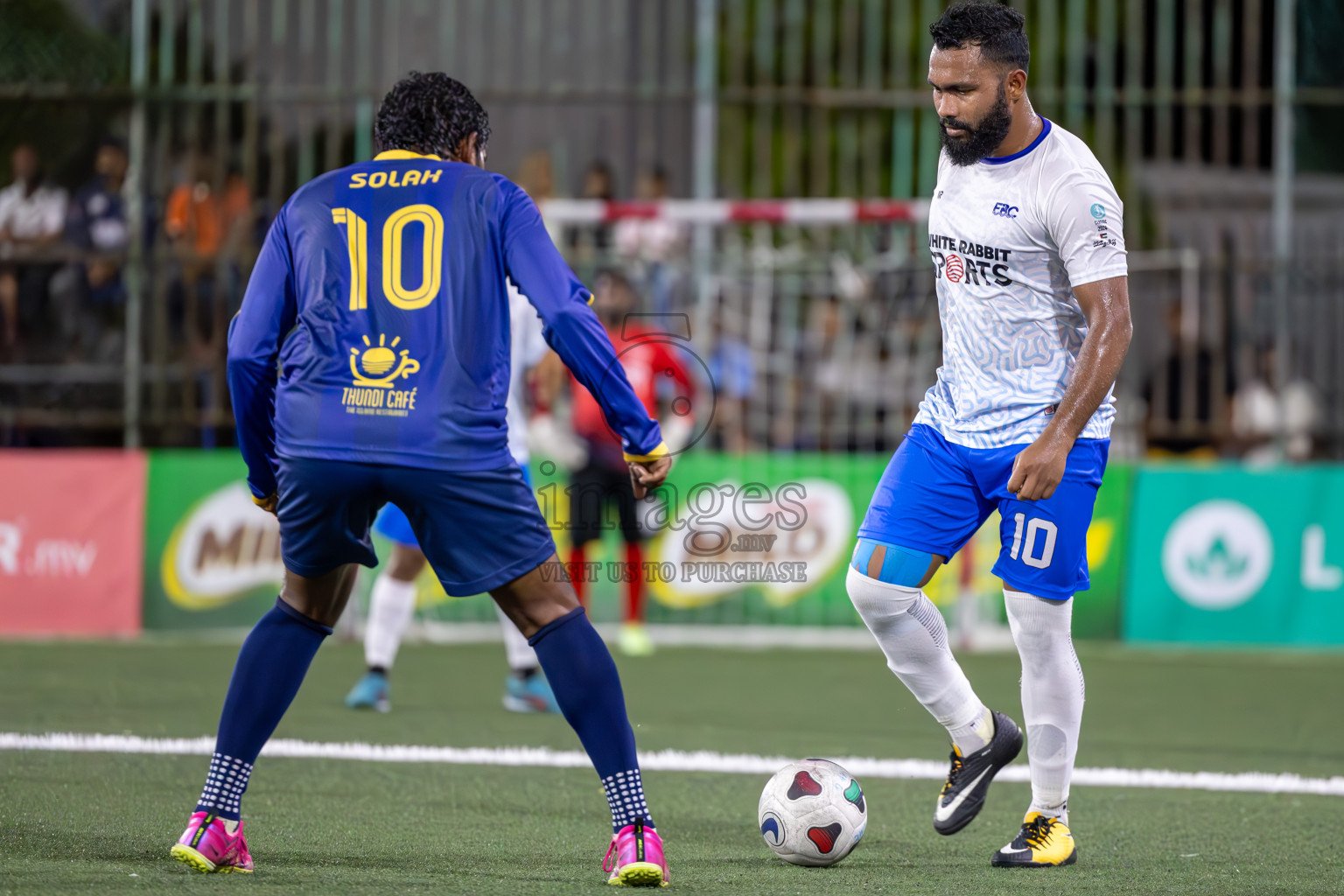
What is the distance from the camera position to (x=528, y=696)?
748 cm

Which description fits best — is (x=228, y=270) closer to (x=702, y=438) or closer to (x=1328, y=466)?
(x=702, y=438)

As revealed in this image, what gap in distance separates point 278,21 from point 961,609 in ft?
21.2

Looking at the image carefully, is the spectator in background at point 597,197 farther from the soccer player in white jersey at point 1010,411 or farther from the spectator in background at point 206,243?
the soccer player in white jersey at point 1010,411

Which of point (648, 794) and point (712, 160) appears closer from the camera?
point (648, 794)

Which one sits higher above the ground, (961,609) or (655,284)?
(655,284)

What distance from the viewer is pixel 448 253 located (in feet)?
12.8

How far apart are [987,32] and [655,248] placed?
7.18 meters

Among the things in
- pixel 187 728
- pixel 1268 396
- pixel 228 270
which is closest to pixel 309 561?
pixel 187 728

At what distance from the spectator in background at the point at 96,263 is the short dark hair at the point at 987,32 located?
27.2 ft

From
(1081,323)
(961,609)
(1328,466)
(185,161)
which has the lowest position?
(961,609)

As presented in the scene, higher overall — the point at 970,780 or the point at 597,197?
the point at 597,197

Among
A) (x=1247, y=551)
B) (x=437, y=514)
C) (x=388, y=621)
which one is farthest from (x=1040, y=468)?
(x=1247, y=551)

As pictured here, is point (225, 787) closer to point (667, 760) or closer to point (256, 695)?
point (256, 695)

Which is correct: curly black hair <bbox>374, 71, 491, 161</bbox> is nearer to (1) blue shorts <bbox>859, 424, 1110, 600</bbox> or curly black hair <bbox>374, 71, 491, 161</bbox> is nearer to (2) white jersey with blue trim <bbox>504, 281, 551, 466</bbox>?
(1) blue shorts <bbox>859, 424, 1110, 600</bbox>
